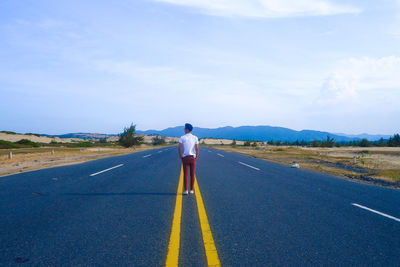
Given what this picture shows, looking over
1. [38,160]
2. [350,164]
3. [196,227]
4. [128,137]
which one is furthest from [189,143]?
[128,137]

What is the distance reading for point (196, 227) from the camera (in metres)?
4.42

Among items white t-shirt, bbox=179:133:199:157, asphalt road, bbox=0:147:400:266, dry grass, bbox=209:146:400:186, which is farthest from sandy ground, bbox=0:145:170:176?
dry grass, bbox=209:146:400:186

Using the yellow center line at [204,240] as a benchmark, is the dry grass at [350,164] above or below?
below

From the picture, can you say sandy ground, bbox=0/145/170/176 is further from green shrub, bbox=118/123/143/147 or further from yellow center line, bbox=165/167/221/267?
green shrub, bbox=118/123/143/147

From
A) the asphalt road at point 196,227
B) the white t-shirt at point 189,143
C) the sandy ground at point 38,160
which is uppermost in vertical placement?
the white t-shirt at point 189,143

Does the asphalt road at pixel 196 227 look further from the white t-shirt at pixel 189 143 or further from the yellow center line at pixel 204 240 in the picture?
the white t-shirt at pixel 189 143

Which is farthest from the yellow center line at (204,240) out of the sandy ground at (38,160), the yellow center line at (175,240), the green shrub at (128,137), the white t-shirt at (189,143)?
the green shrub at (128,137)

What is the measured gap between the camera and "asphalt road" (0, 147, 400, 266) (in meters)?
3.29

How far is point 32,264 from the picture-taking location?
3070 millimetres

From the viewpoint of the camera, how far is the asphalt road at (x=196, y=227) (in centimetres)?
329

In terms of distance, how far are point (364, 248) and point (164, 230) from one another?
3087 mm

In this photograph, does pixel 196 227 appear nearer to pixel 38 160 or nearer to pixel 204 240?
pixel 204 240

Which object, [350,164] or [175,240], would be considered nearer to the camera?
[175,240]

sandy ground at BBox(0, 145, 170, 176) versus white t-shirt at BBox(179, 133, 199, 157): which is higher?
white t-shirt at BBox(179, 133, 199, 157)
